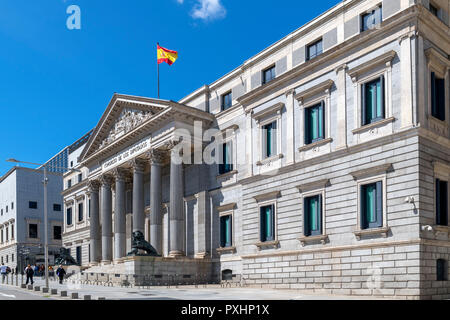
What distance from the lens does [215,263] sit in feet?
140

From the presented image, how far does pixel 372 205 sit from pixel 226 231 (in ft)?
54.6

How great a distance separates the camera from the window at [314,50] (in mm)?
33531

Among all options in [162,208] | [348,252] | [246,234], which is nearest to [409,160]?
[348,252]

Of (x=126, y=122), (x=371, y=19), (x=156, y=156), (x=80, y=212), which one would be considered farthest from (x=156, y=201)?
(x=80, y=212)

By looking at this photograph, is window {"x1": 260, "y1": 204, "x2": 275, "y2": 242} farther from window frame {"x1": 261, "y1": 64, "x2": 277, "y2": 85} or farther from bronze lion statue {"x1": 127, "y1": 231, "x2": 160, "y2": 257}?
bronze lion statue {"x1": 127, "y1": 231, "x2": 160, "y2": 257}

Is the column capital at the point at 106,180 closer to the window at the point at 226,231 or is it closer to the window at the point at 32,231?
the window at the point at 226,231

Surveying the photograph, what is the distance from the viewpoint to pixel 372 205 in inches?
1094

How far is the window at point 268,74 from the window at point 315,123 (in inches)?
220

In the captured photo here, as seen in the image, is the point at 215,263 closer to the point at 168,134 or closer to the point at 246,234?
the point at 246,234

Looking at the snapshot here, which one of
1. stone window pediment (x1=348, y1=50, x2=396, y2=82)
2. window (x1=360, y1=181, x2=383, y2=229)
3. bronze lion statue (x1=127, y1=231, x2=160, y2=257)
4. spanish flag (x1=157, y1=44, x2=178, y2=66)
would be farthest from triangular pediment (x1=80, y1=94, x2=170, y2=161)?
window (x1=360, y1=181, x2=383, y2=229)

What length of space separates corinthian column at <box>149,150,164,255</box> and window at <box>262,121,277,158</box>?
12340 mm

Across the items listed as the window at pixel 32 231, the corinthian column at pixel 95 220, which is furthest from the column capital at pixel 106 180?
the window at pixel 32 231

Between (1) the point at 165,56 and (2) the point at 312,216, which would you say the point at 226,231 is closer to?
(2) the point at 312,216
